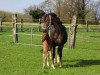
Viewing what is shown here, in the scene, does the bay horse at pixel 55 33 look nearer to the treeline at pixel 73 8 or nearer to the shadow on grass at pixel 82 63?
the shadow on grass at pixel 82 63

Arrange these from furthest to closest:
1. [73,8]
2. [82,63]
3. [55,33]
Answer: [73,8] < [82,63] < [55,33]

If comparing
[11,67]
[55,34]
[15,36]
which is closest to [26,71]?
[11,67]

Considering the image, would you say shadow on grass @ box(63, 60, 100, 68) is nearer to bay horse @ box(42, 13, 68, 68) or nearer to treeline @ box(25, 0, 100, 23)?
bay horse @ box(42, 13, 68, 68)

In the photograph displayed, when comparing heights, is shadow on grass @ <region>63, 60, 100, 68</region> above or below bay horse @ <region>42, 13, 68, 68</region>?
below

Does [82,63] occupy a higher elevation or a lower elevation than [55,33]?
lower

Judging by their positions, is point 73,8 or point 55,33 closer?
point 55,33

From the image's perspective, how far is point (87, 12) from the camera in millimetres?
64812

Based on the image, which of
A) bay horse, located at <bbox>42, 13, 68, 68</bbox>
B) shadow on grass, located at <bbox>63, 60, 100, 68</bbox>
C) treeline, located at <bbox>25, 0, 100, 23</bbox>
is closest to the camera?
bay horse, located at <bbox>42, 13, 68, 68</bbox>

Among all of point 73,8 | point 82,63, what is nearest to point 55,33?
point 82,63

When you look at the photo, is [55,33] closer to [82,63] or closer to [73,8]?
[82,63]

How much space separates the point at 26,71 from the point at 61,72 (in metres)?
1.04

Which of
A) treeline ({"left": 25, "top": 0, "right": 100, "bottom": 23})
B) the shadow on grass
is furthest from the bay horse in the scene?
treeline ({"left": 25, "top": 0, "right": 100, "bottom": 23})

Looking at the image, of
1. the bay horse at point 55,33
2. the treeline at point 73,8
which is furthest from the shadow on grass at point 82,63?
the treeline at point 73,8

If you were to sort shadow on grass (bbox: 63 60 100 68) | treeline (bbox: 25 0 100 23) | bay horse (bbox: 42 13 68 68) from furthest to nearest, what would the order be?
treeline (bbox: 25 0 100 23) → shadow on grass (bbox: 63 60 100 68) → bay horse (bbox: 42 13 68 68)
